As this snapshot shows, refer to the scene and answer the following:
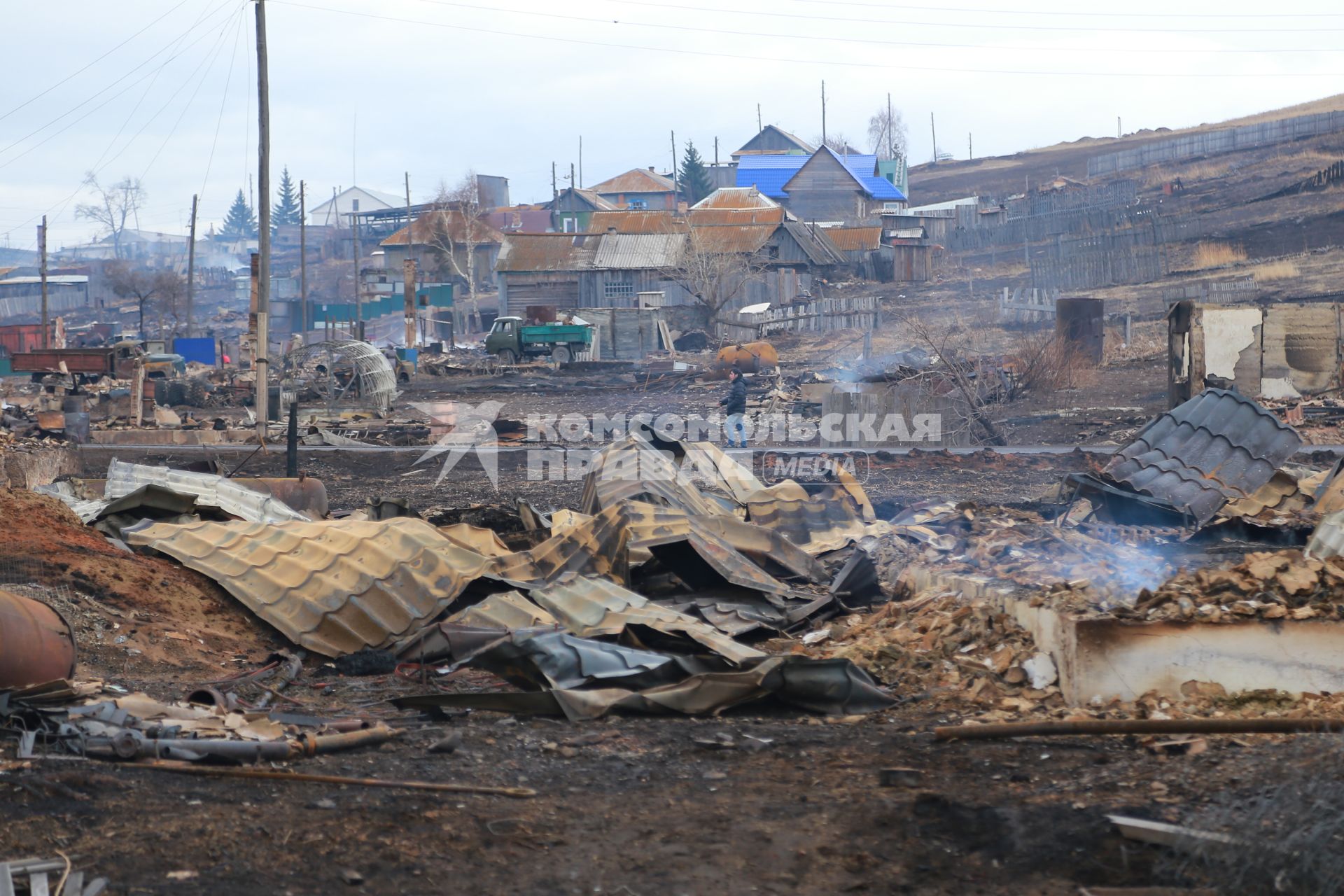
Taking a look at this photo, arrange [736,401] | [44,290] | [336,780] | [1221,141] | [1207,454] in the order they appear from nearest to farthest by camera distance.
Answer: [336,780]
[1207,454]
[736,401]
[44,290]
[1221,141]

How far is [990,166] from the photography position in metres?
87.4

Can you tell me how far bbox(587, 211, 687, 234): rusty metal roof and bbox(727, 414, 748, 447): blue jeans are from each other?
3169cm

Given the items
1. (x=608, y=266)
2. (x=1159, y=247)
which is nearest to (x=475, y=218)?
(x=608, y=266)

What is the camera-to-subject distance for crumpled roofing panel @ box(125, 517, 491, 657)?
8133 mm

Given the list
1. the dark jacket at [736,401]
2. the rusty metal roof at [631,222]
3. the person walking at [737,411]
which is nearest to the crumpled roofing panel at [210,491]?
the person walking at [737,411]

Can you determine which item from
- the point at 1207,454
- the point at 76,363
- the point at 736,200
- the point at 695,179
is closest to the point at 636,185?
the point at 695,179

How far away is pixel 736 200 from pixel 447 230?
57.1ft

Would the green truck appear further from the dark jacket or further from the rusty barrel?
the rusty barrel

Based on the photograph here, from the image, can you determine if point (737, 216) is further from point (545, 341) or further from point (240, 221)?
point (240, 221)

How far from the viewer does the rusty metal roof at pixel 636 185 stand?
8362 centimetres

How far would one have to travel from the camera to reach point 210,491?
11445 mm

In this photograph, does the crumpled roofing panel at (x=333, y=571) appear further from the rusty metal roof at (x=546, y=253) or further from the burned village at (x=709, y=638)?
the rusty metal roof at (x=546, y=253)

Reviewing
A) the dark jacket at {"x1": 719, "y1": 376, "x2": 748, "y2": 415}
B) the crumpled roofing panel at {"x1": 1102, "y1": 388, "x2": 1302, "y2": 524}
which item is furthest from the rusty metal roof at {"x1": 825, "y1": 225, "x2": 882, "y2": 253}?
the crumpled roofing panel at {"x1": 1102, "y1": 388, "x2": 1302, "y2": 524}

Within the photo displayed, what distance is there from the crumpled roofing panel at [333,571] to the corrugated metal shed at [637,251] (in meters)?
37.6
